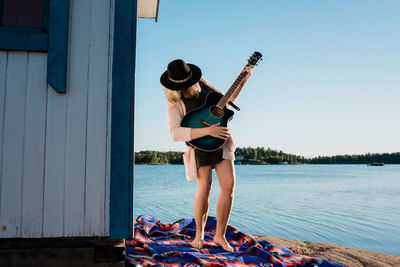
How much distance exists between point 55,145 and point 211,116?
4.68 ft

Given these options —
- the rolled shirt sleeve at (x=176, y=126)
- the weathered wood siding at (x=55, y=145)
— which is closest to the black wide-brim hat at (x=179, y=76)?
the rolled shirt sleeve at (x=176, y=126)

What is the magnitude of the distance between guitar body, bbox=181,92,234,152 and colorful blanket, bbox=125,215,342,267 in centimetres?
97

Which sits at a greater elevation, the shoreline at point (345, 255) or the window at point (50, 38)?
the window at point (50, 38)

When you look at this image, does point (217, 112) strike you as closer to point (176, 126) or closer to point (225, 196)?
point (176, 126)

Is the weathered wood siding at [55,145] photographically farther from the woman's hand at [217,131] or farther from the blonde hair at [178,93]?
the woman's hand at [217,131]

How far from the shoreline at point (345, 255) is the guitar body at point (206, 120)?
1.53 metres

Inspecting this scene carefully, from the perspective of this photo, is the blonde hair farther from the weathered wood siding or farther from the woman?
the weathered wood siding

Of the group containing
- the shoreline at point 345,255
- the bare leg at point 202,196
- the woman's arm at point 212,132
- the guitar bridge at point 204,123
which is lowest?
the shoreline at point 345,255

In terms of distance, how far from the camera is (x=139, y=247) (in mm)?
2945

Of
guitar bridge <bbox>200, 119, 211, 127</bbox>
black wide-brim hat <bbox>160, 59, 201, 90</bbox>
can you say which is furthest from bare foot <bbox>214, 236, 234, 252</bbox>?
black wide-brim hat <bbox>160, 59, 201, 90</bbox>

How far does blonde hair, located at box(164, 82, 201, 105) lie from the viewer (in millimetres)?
3043

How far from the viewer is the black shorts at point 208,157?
3.11 meters

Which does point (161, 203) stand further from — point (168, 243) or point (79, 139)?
point (79, 139)

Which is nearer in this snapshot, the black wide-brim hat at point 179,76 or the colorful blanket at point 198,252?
the colorful blanket at point 198,252
